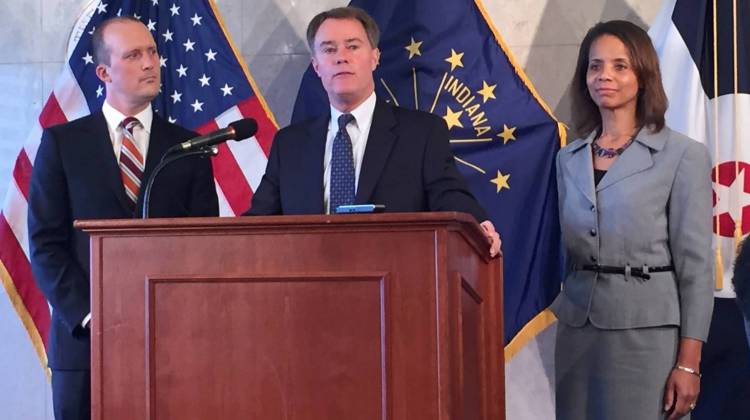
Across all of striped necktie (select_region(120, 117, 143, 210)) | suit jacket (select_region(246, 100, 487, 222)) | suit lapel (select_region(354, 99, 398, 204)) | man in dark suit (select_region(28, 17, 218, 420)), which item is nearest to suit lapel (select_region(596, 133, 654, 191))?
suit jacket (select_region(246, 100, 487, 222))

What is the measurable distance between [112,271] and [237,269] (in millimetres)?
270

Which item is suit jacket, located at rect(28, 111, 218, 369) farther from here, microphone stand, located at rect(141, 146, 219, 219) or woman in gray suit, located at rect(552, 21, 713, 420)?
woman in gray suit, located at rect(552, 21, 713, 420)

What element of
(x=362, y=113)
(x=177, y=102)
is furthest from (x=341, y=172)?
(x=177, y=102)

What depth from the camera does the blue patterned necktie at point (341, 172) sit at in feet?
9.72

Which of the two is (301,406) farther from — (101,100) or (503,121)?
(101,100)

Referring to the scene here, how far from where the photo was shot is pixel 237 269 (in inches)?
84.4

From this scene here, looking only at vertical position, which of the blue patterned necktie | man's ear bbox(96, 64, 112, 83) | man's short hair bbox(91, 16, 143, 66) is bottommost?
the blue patterned necktie

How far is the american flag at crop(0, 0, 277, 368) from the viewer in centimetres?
434

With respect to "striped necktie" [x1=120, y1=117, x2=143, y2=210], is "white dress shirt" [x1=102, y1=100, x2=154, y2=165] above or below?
above

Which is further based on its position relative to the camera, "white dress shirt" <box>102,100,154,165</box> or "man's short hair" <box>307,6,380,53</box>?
"white dress shirt" <box>102,100,154,165</box>

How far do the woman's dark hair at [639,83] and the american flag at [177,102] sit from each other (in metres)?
1.42

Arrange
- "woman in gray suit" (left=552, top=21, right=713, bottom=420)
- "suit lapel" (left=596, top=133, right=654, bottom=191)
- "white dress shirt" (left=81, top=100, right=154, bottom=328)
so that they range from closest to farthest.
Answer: "woman in gray suit" (left=552, top=21, right=713, bottom=420), "suit lapel" (left=596, top=133, right=654, bottom=191), "white dress shirt" (left=81, top=100, right=154, bottom=328)

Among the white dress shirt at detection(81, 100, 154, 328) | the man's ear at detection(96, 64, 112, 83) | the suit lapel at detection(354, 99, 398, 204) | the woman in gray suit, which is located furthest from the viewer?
the man's ear at detection(96, 64, 112, 83)

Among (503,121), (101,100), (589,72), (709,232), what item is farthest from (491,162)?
(101,100)
